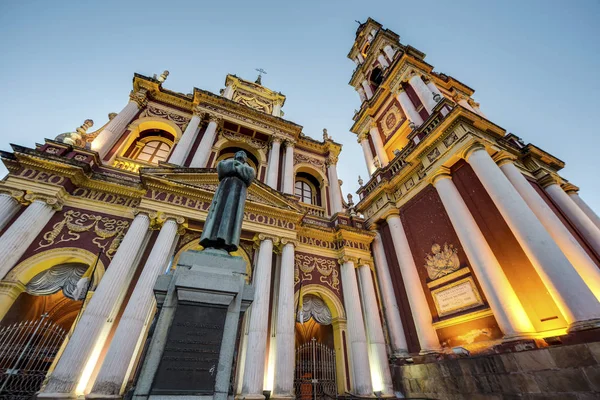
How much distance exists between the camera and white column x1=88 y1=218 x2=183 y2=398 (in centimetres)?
597

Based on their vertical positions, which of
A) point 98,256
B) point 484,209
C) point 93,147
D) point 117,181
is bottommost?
point 98,256

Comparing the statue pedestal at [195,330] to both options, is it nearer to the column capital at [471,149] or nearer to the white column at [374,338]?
the white column at [374,338]

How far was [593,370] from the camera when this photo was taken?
474 centimetres

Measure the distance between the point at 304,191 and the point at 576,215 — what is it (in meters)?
11.7

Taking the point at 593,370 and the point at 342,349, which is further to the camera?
the point at 342,349

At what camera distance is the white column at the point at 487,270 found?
6.25 m

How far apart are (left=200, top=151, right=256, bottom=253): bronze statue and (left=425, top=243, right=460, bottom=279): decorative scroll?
745cm

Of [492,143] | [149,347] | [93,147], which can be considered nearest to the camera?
[149,347]

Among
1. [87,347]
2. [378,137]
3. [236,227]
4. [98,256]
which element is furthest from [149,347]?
[378,137]

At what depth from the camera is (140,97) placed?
12961 millimetres

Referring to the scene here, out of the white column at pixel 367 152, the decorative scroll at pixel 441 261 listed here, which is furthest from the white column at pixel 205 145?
the decorative scroll at pixel 441 261

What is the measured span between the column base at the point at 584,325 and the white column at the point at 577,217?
538 centimetres

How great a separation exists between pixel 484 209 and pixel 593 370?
4.51m

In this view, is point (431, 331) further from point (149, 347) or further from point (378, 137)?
point (378, 137)
